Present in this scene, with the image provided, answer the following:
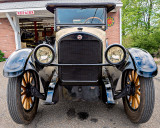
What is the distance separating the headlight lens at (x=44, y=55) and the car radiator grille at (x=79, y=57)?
15cm

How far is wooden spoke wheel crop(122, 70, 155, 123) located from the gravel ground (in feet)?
0.66

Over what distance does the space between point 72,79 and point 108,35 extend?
274 inches

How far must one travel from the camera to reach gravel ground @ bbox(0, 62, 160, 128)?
7.04ft

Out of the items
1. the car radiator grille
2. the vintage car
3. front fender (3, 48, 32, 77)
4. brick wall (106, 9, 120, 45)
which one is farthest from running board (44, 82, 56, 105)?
brick wall (106, 9, 120, 45)

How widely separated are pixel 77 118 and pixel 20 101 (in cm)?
97

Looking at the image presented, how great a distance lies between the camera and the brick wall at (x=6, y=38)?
8.75 m

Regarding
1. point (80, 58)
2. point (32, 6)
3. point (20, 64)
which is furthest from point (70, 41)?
point (32, 6)

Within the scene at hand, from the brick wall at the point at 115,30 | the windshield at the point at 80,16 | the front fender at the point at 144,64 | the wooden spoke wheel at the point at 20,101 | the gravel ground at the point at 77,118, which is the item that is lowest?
the gravel ground at the point at 77,118

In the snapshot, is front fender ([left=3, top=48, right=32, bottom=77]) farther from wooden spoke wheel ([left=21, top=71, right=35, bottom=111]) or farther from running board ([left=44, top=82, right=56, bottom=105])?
running board ([left=44, top=82, right=56, bottom=105])

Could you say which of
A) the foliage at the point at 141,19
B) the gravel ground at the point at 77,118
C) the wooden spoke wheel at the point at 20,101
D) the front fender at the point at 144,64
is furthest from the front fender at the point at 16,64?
the foliage at the point at 141,19

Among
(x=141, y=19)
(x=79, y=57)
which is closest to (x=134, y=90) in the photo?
(x=79, y=57)

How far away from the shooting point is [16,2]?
905 cm

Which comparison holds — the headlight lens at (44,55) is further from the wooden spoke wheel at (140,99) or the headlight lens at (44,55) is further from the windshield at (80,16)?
the wooden spoke wheel at (140,99)

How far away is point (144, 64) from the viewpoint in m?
1.92
